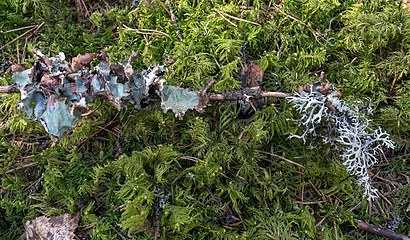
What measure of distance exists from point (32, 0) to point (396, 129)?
2361 millimetres

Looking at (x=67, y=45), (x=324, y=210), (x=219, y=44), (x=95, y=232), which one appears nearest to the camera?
(x=95, y=232)

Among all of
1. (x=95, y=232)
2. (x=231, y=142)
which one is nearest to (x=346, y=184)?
(x=231, y=142)

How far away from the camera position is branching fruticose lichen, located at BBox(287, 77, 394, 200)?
2041mm

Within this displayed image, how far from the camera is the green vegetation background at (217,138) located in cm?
212

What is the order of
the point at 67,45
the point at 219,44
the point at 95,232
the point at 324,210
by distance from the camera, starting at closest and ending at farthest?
the point at 95,232 < the point at 324,210 < the point at 219,44 < the point at 67,45

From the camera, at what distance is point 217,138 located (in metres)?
2.25

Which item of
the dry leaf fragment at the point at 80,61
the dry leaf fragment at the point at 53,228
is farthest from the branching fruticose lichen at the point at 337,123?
the dry leaf fragment at the point at 53,228

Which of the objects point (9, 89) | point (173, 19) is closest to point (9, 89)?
point (9, 89)

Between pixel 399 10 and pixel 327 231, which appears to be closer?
pixel 327 231

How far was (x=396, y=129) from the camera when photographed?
237cm

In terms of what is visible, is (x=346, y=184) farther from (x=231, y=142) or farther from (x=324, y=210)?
(x=231, y=142)

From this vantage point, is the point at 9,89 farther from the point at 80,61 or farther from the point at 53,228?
the point at 53,228

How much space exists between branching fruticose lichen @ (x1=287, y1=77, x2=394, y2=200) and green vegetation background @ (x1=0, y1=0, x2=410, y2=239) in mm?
→ 128

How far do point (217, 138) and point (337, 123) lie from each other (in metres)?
0.63
